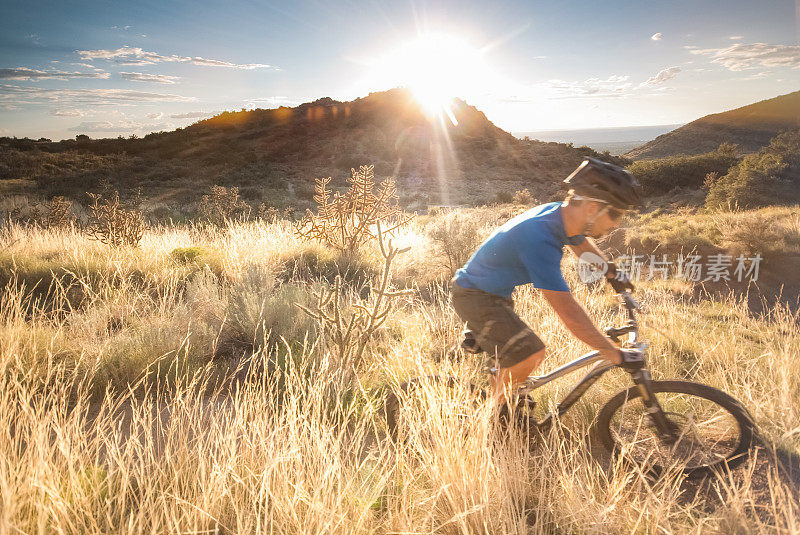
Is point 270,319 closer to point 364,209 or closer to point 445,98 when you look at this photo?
point 364,209

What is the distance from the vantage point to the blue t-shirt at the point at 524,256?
91.4 inches

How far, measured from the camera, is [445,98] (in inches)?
2399

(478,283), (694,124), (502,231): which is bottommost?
(478,283)

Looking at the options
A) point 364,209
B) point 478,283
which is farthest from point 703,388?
point 364,209

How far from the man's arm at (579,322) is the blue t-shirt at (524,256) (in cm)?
5

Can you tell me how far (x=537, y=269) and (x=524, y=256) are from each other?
0.10 meters

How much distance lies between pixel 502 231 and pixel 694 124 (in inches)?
2830

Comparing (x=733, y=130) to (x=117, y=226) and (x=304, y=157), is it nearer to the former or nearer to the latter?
(x=304, y=157)

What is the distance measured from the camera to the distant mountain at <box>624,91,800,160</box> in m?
53.5

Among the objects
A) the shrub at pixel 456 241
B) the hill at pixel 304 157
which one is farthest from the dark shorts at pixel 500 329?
the hill at pixel 304 157

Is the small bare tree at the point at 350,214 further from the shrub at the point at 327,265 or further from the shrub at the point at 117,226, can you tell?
the shrub at the point at 117,226

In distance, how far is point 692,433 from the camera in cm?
276

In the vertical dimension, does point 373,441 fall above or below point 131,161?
below

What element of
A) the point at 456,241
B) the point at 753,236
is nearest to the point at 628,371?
→ the point at 456,241
